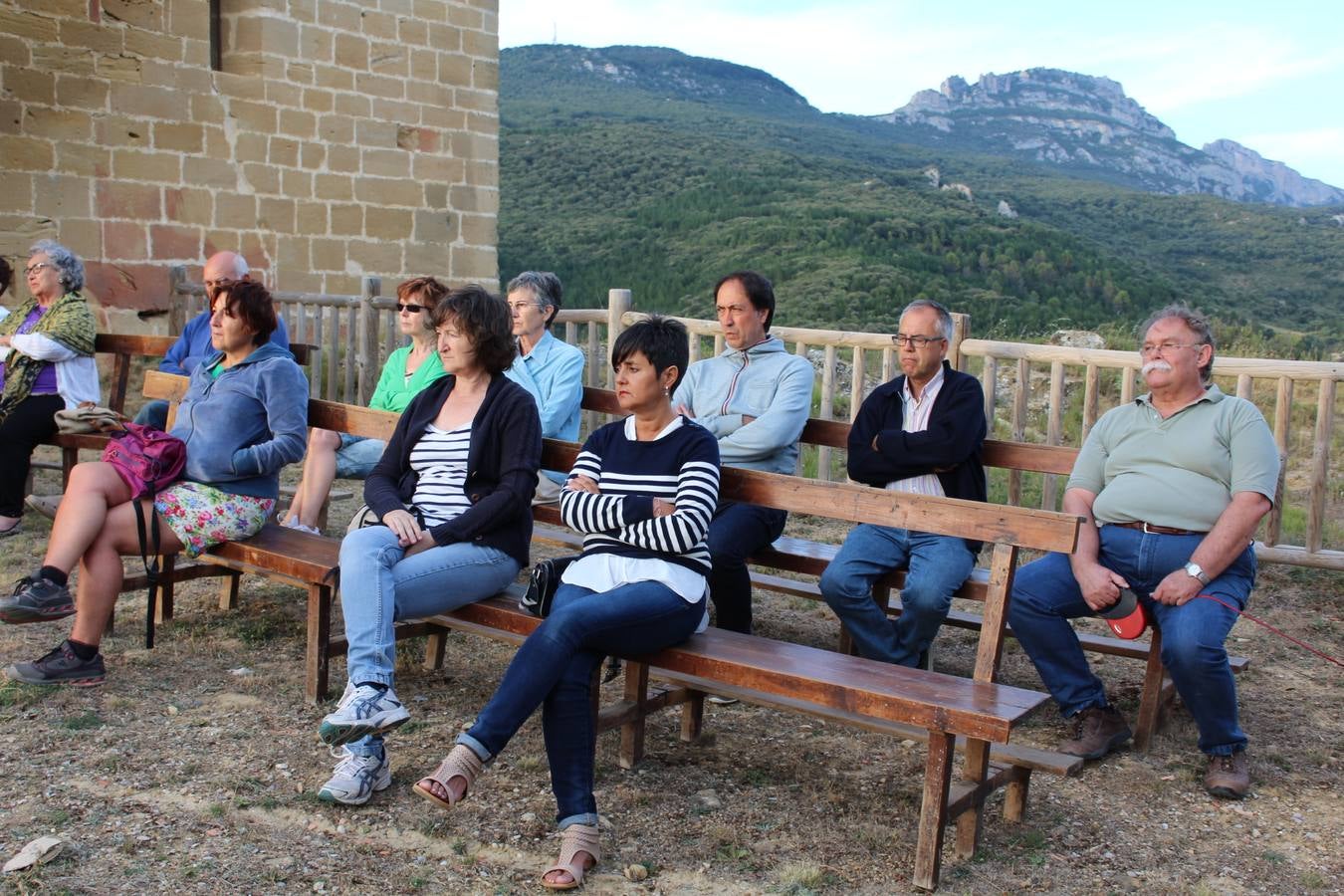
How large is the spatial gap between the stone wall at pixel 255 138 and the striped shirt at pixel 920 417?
7.98 m

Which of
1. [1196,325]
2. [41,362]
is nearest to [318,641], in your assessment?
[1196,325]

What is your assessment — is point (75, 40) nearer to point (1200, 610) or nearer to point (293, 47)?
point (293, 47)

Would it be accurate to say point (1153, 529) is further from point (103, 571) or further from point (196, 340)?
point (196, 340)

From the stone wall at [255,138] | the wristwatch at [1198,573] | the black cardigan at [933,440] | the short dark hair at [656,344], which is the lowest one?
the wristwatch at [1198,573]

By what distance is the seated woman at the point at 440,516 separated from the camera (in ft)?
11.0

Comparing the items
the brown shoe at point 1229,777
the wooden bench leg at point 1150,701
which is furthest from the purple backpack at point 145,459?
the brown shoe at point 1229,777

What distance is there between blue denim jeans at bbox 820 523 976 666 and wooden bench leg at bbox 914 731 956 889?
1.01 metres

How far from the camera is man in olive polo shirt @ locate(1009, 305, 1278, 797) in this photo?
3.64 m

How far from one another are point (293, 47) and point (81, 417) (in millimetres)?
7385

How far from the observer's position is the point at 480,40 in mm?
12172

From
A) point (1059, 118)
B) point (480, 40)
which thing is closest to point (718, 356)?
point (480, 40)

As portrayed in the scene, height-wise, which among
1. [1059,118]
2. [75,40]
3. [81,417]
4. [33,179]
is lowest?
[81,417]

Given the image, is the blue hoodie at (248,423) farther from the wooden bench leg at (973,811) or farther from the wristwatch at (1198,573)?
the wristwatch at (1198,573)

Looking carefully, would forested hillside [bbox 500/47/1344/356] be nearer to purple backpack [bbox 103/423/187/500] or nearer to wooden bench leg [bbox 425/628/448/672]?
wooden bench leg [bbox 425/628/448/672]
